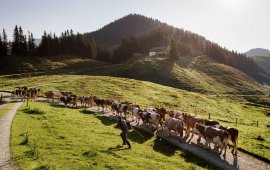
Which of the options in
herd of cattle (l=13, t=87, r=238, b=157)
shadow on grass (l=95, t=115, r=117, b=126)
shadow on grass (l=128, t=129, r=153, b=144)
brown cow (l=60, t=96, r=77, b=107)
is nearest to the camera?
herd of cattle (l=13, t=87, r=238, b=157)

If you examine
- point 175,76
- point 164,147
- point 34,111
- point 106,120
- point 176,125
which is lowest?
point 164,147

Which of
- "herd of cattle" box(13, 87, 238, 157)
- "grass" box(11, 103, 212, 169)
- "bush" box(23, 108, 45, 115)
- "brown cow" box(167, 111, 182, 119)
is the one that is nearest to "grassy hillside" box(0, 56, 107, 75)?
"herd of cattle" box(13, 87, 238, 157)

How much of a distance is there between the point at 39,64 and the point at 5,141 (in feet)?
373

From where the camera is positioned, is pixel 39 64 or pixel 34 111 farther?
pixel 39 64

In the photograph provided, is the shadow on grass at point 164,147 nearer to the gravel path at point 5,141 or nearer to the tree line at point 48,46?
the gravel path at point 5,141

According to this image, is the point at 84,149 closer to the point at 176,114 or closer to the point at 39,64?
the point at 176,114

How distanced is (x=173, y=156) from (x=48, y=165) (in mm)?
10548

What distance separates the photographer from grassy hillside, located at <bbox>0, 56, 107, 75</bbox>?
11981cm

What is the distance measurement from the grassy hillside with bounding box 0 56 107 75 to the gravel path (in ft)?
302

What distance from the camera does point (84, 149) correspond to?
2164 cm

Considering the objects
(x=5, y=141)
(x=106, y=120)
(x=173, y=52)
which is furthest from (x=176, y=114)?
(x=173, y=52)

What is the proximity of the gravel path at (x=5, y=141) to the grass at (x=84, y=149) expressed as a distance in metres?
0.47

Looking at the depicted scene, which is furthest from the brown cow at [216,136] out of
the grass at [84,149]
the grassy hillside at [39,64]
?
the grassy hillside at [39,64]

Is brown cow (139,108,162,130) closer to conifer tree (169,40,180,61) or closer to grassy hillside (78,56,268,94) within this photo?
grassy hillside (78,56,268,94)
